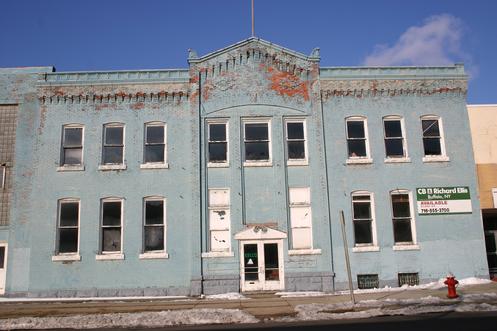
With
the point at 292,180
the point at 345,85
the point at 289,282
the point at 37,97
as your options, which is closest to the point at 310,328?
the point at 289,282

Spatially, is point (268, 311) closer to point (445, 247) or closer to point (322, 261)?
point (322, 261)

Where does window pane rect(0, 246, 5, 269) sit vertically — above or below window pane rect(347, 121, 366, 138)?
below

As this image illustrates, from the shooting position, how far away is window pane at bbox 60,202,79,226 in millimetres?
18844

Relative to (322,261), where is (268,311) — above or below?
below

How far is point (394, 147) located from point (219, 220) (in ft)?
25.9

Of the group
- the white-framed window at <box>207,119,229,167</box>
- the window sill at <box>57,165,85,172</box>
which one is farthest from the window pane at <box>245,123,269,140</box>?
the window sill at <box>57,165,85,172</box>

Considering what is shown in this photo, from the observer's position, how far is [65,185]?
19000 mm

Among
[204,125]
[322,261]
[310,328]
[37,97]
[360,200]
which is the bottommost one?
[310,328]

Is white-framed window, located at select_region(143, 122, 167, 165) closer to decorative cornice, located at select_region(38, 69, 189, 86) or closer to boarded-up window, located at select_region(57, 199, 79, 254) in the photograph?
decorative cornice, located at select_region(38, 69, 189, 86)

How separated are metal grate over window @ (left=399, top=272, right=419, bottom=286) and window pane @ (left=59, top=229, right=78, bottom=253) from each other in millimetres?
12879

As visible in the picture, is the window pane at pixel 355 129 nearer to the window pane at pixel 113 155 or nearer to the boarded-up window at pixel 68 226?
the window pane at pixel 113 155

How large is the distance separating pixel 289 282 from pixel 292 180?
401cm

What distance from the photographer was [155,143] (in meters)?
19.4

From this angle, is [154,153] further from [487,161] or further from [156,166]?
[487,161]
